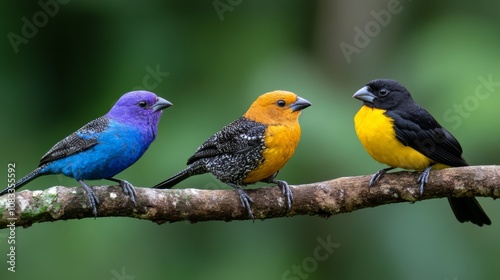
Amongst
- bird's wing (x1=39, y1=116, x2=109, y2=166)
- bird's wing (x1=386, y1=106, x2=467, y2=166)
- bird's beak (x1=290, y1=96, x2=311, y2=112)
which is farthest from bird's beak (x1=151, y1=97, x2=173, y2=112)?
bird's wing (x1=386, y1=106, x2=467, y2=166)

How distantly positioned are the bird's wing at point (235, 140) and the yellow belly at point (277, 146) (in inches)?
2.6

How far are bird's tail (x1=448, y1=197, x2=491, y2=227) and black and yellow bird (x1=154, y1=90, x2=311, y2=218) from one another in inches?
49.0

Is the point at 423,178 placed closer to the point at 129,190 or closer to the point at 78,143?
the point at 129,190

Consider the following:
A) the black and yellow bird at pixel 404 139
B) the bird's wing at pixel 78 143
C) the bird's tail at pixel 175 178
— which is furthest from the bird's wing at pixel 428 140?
the bird's wing at pixel 78 143

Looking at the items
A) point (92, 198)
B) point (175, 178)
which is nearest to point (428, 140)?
point (175, 178)

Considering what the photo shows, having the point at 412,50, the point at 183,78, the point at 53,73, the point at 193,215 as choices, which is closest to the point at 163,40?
the point at 183,78

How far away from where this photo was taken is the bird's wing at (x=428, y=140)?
5773 mm

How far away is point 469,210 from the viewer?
6074mm

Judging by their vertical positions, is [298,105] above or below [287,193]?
above

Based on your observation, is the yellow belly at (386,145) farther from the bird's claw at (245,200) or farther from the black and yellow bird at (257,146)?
the bird's claw at (245,200)

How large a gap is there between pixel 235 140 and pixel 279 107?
370 millimetres

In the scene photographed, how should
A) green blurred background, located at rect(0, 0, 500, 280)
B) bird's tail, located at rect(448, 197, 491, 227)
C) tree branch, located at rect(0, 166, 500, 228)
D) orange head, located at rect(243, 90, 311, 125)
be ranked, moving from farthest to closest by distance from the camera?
→ green blurred background, located at rect(0, 0, 500, 280) < bird's tail, located at rect(448, 197, 491, 227) < orange head, located at rect(243, 90, 311, 125) < tree branch, located at rect(0, 166, 500, 228)

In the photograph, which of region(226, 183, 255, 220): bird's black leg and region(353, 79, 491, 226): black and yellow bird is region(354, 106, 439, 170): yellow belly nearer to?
region(353, 79, 491, 226): black and yellow bird

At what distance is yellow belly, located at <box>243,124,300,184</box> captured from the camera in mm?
5664
